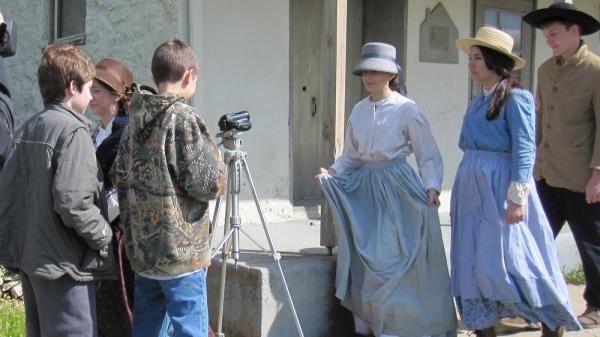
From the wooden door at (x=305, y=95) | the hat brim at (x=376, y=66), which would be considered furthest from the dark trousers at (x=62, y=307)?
the wooden door at (x=305, y=95)

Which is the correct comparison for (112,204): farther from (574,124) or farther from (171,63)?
(574,124)

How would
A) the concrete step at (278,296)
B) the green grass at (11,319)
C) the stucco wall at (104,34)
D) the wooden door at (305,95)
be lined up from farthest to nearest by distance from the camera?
the wooden door at (305,95) → the stucco wall at (104,34) → the green grass at (11,319) → the concrete step at (278,296)

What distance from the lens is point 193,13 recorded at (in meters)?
5.39

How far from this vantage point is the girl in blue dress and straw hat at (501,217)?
3494 millimetres

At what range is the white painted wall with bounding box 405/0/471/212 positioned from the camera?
265 inches

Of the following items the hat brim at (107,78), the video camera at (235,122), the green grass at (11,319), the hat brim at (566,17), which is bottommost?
the green grass at (11,319)

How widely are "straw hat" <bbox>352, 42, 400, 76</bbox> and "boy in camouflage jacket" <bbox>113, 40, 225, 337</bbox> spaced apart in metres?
1.13

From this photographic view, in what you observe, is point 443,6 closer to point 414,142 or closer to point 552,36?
point 552,36

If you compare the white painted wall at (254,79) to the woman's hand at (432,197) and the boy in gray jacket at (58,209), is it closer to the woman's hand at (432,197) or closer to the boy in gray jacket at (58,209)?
the woman's hand at (432,197)

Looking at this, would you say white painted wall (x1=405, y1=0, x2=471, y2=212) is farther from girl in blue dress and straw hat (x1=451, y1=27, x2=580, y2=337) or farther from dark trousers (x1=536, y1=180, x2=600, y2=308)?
girl in blue dress and straw hat (x1=451, y1=27, x2=580, y2=337)

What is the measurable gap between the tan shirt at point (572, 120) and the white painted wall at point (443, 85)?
2573 mm

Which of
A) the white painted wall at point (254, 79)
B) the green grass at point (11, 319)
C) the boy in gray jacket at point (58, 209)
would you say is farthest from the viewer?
the white painted wall at point (254, 79)

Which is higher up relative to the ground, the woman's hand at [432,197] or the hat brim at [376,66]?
the hat brim at [376,66]

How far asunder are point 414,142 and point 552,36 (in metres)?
1.18
